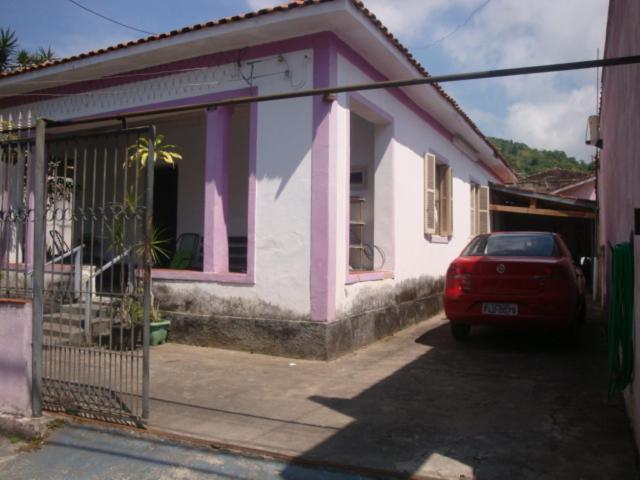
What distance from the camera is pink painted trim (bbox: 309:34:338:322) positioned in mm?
6492

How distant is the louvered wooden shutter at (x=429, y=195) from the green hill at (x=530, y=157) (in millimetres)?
34377

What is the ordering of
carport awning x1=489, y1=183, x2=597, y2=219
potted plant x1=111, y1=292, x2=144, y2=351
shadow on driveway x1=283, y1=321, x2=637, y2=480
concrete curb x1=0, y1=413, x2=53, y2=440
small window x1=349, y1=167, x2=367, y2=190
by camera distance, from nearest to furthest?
shadow on driveway x1=283, y1=321, x2=637, y2=480 < concrete curb x1=0, y1=413, x2=53, y2=440 < potted plant x1=111, y1=292, x2=144, y2=351 < small window x1=349, y1=167, x2=367, y2=190 < carport awning x1=489, y1=183, x2=597, y2=219

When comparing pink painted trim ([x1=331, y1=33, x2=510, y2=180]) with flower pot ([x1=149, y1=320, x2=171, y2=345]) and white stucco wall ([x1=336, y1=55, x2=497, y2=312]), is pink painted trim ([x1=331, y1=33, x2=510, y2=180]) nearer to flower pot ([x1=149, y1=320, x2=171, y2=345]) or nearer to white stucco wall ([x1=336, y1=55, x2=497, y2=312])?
white stucco wall ([x1=336, y1=55, x2=497, y2=312])

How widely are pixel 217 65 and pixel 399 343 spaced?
4674mm

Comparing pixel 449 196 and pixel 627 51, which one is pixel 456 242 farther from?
pixel 627 51

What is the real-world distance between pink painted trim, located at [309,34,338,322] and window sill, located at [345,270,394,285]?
516 mm

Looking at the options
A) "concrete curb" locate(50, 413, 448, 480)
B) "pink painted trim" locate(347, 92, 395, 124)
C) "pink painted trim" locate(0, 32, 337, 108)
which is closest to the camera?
"concrete curb" locate(50, 413, 448, 480)

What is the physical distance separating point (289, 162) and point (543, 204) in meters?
11.6

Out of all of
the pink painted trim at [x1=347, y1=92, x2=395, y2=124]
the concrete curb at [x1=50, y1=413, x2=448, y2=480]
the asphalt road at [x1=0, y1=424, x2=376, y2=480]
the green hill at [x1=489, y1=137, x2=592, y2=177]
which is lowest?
the asphalt road at [x1=0, y1=424, x2=376, y2=480]

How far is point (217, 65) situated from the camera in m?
7.43

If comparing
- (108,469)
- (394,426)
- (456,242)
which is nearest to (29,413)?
(108,469)

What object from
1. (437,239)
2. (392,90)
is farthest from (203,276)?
(437,239)

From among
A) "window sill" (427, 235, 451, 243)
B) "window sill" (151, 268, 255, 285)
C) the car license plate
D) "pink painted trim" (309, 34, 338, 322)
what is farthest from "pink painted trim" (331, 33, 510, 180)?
the car license plate

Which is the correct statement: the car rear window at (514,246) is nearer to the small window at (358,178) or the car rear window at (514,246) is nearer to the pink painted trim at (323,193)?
the pink painted trim at (323,193)
